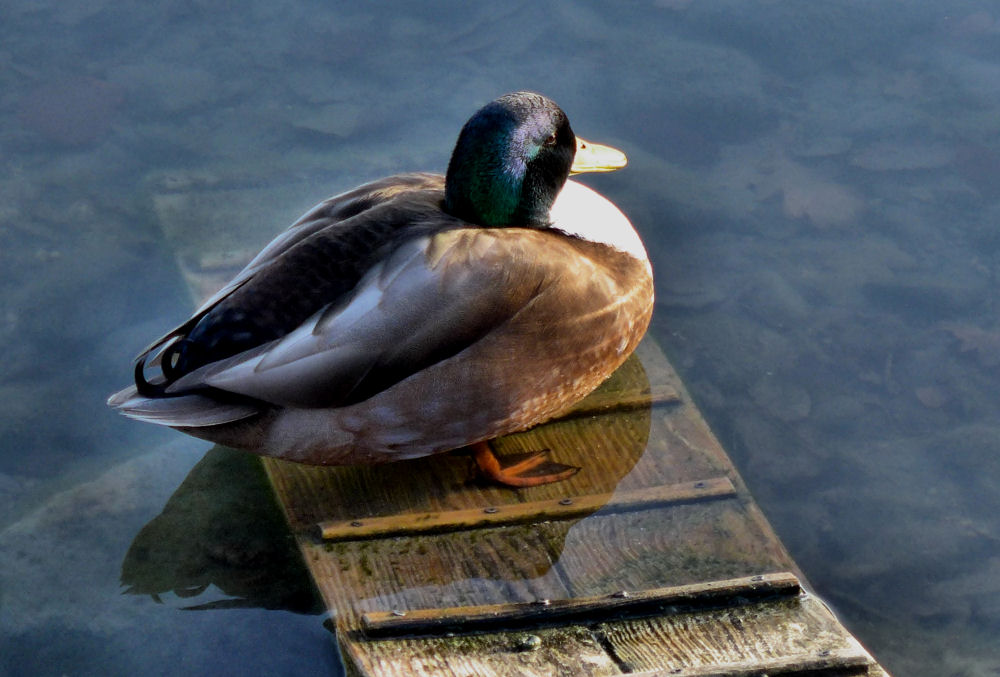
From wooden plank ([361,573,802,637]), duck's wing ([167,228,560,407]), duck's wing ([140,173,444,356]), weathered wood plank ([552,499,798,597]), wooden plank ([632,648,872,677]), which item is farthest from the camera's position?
duck's wing ([140,173,444,356])

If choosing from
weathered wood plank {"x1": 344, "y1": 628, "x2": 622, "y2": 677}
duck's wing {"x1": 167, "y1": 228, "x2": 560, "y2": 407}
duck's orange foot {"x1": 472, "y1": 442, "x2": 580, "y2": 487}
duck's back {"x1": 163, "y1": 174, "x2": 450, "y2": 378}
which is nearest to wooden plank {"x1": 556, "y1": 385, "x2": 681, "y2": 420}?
duck's orange foot {"x1": 472, "y1": 442, "x2": 580, "y2": 487}

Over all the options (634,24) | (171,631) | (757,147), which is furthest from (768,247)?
(171,631)

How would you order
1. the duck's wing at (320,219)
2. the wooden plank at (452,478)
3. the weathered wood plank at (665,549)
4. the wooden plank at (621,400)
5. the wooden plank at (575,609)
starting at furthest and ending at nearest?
1. the wooden plank at (621,400)
2. the wooden plank at (452,478)
3. the duck's wing at (320,219)
4. the weathered wood plank at (665,549)
5. the wooden plank at (575,609)

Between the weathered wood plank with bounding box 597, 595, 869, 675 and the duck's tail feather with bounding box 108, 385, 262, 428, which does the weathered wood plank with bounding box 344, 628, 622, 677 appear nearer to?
the weathered wood plank with bounding box 597, 595, 869, 675

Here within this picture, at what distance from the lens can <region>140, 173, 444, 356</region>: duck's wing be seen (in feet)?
11.4

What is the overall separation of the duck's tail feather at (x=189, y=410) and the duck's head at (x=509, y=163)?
0.94 meters

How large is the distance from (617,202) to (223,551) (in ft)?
8.15

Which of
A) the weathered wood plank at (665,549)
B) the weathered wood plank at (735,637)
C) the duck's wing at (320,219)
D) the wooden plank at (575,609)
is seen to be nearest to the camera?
the weathered wood plank at (735,637)

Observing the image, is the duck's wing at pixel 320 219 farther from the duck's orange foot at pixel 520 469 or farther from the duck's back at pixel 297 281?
the duck's orange foot at pixel 520 469

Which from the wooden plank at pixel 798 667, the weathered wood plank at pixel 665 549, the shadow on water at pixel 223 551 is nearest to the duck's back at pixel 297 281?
the shadow on water at pixel 223 551

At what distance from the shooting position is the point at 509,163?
362 centimetres

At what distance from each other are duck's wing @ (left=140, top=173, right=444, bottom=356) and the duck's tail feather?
0.62 feet

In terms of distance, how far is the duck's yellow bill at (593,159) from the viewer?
4039 mm

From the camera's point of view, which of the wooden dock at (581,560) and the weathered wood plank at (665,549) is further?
the weathered wood plank at (665,549)
